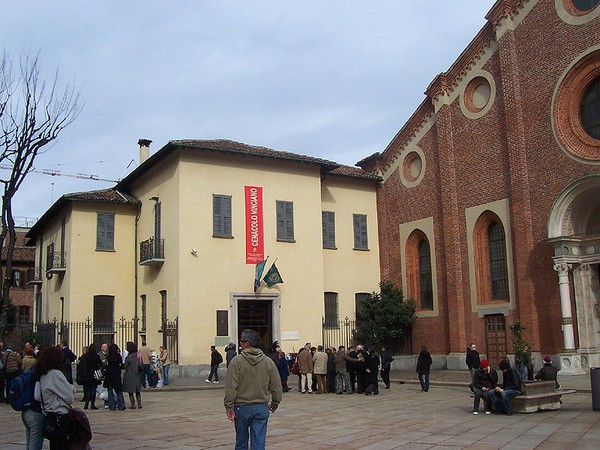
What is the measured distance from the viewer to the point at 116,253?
30203 mm

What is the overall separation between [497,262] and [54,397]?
22.0 metres

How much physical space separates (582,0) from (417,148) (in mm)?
9148

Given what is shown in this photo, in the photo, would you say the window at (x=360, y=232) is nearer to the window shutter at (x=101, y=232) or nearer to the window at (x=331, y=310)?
the window at (x=331, y=310)

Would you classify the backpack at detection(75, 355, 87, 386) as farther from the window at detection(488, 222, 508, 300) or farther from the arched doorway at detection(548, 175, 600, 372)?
the window at detection(488, 222, 508, 300)

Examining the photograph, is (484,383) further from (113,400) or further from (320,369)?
(113,400)

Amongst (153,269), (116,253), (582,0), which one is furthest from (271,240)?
(582,0)

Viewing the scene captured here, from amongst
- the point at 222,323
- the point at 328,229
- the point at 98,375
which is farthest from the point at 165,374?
the point at 328,229

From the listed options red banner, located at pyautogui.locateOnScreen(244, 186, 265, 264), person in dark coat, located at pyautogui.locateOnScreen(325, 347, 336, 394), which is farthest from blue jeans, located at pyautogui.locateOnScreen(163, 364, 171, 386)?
person in dark coat, located at pyautogui.locateOnScreen(325, 347, 336, 394)

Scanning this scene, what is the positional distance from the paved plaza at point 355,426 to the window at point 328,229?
11884 mm

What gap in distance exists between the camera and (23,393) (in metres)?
7.58

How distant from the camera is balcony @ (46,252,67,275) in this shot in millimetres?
30219

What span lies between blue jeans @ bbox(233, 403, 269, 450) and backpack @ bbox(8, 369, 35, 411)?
7.81 feet

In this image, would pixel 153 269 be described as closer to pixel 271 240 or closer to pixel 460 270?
pixel 271 240

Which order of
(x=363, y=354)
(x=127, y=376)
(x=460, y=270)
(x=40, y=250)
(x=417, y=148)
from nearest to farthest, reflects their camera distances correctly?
1. (x=127, y=376)
2. (x=363, y=354)
3. (x=460, y=270)
4. (x=417, y=148)
5. (x=40, y=250)
